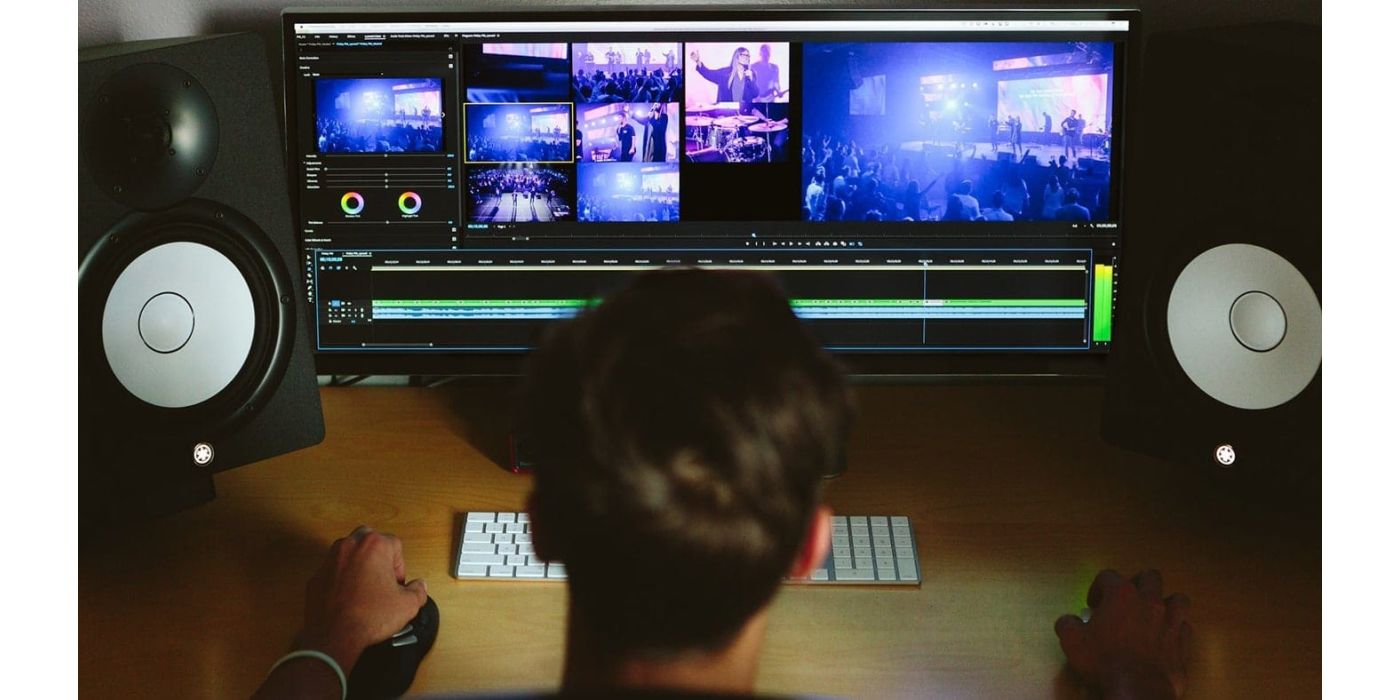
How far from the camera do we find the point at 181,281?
38.9 inches

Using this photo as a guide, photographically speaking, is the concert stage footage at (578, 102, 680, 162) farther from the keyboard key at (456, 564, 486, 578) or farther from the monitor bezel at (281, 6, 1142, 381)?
the keyboard key at (456, 564, 486, 578)

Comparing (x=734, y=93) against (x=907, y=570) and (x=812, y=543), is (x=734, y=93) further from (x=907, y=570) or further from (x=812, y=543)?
(x=812, y=543)

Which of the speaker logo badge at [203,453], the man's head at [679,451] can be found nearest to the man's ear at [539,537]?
the man's head at [679,451]

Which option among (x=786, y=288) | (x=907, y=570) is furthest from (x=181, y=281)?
(x=907, y=570)

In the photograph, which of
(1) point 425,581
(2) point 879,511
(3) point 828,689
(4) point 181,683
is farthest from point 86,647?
(2) point 879,511

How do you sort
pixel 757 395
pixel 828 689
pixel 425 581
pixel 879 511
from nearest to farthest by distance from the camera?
pixel 757 395 < pixel 828 689 < pixel 425 581 < pixel 879 511

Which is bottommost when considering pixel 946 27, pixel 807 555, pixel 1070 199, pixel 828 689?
pixel 828 689

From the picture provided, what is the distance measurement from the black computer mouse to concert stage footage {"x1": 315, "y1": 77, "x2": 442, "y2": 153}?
440 millimetres

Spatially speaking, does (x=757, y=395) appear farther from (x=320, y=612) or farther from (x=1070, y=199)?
(x=1070, y=199)

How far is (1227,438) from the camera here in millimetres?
990

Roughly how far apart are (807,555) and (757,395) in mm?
96

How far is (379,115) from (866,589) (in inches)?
22.8

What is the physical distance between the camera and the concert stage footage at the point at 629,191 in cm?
108

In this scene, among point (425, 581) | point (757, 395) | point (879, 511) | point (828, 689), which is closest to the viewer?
point (757, 395)
